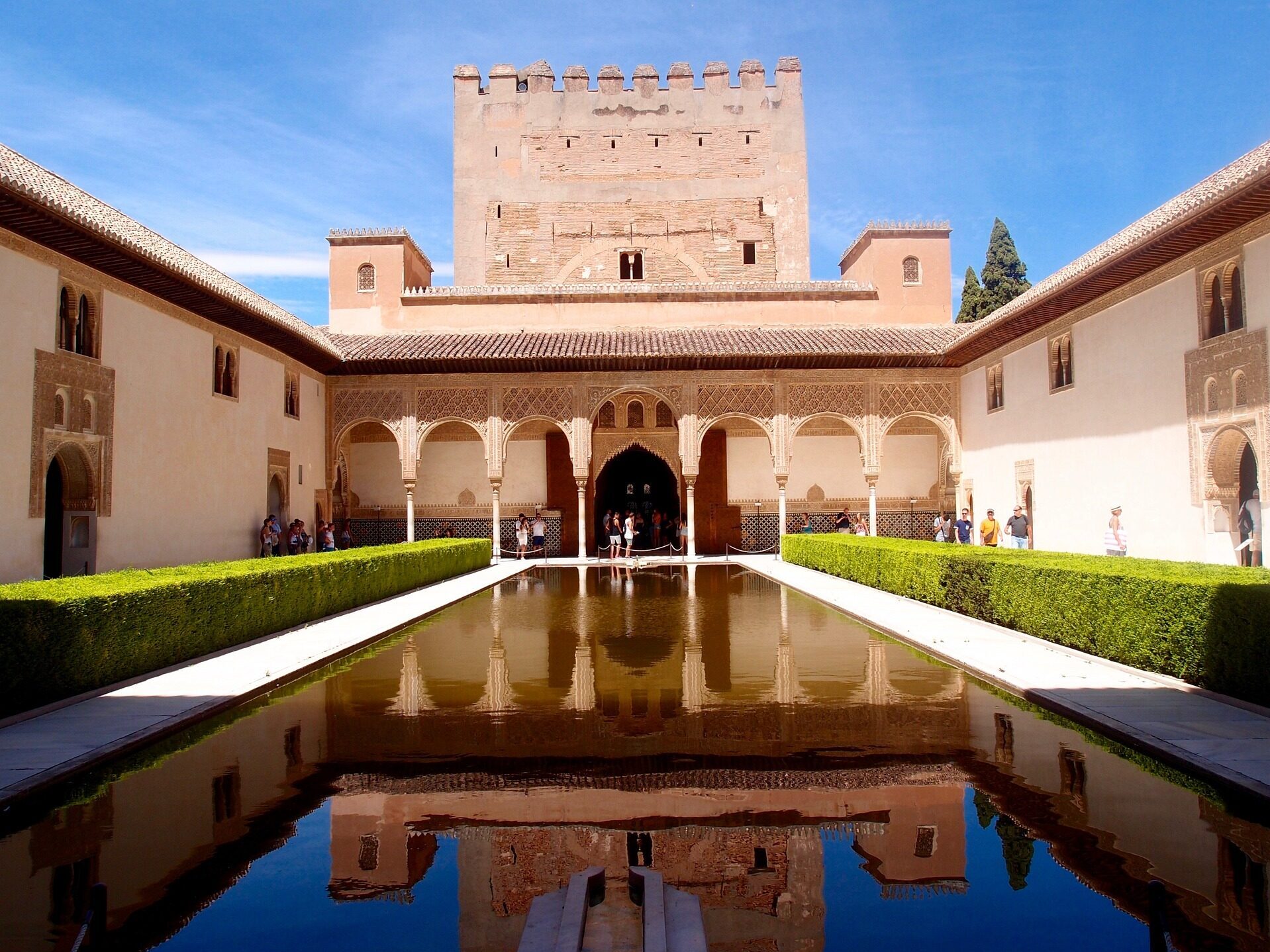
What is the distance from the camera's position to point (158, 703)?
6059mm

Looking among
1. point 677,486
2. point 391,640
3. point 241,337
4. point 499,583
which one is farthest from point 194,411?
point 677,486

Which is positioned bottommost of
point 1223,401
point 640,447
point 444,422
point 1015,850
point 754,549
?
point 1015,850

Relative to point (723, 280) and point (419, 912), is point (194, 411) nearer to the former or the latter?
point (419, 912)

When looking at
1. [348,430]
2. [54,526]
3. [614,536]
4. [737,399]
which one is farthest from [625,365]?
[54,526]

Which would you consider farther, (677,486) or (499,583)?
(677,486)

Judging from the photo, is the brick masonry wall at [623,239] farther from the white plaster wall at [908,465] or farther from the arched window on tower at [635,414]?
the white plaster wall at [908,465]

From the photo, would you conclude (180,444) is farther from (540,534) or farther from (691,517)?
(691,517)

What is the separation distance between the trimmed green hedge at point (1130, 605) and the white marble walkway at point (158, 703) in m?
6.19

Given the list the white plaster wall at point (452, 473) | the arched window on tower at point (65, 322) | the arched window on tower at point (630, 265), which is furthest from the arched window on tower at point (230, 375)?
the arched window on tower at point (630, 265)

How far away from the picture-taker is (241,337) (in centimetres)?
1652

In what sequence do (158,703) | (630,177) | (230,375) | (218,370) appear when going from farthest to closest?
(630,177) → (230,375) → (218,370) → (158,703)

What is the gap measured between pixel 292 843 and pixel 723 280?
2483 cm

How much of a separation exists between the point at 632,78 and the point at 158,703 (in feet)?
87.7

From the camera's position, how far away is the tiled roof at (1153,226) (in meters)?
9.71
